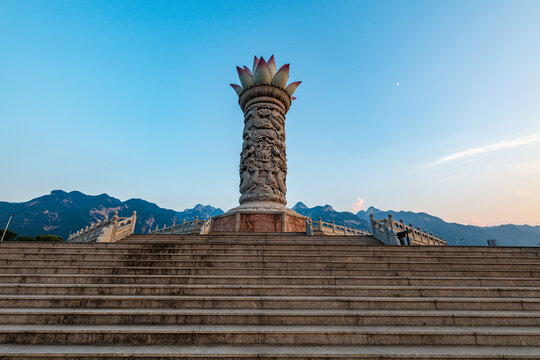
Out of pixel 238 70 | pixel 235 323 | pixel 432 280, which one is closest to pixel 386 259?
pixel 432 280

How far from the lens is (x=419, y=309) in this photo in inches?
154

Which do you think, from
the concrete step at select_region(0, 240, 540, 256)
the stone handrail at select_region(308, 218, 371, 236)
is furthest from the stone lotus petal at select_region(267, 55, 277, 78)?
the concrete step at select_region(0, 240, 540, 256)

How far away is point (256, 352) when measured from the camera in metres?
2.80

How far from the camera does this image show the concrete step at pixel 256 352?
2.71m

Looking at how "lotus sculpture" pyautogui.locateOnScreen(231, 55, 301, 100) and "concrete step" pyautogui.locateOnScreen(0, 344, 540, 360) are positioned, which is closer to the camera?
"concrete step" pyautogui.locateOnScreen(0, 344, 540, 360)

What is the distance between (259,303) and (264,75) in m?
14.4

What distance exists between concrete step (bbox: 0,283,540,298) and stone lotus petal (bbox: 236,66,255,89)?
14.1 m

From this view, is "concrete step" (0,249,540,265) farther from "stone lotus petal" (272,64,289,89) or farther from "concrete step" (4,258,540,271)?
"stone lotus petal" (272,64,289,89)

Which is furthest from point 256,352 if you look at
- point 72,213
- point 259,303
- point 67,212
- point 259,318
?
point 67,212

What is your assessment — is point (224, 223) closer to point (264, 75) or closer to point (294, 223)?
point (294, 223)

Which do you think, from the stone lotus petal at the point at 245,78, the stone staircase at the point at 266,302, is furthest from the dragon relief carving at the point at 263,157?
the stone staircase at the point at 266,302

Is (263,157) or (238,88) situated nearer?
(263,157)

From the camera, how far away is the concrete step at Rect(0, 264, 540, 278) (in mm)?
5164

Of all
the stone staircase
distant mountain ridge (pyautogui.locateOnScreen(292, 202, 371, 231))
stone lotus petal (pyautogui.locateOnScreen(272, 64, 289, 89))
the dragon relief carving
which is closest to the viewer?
the stone staircase
